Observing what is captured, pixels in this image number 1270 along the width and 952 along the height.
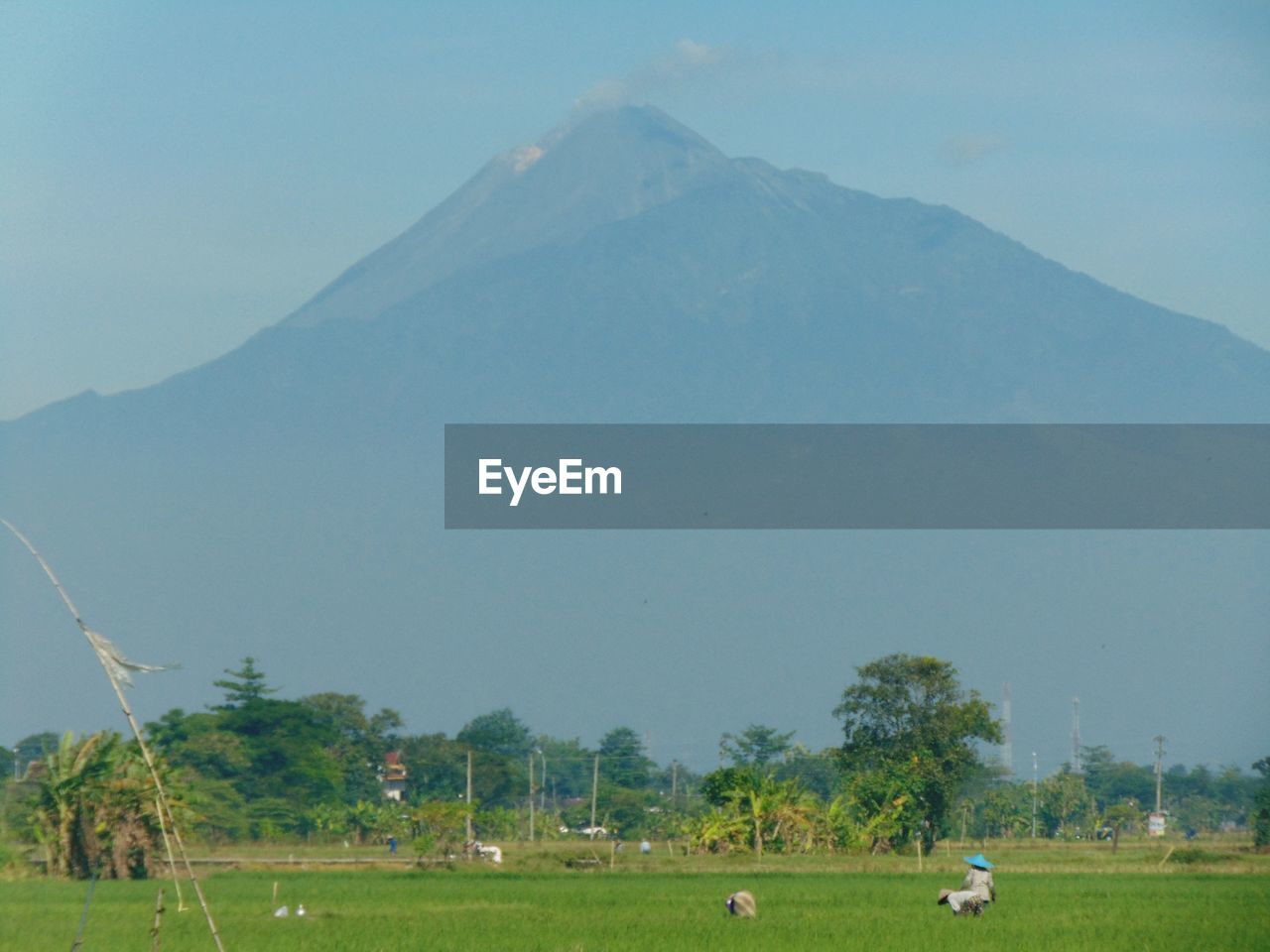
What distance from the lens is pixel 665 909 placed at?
82.9 ft

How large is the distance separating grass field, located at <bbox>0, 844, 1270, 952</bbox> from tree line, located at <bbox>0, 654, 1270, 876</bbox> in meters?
2.06

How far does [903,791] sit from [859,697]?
4.82 meters

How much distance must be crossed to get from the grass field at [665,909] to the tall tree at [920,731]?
42.5 ft

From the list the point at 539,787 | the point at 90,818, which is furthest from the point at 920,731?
the point at 539,787

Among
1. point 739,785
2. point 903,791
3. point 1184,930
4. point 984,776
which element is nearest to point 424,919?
point 1184,930

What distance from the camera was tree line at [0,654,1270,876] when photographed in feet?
114

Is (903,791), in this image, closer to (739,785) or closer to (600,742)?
(739,785)

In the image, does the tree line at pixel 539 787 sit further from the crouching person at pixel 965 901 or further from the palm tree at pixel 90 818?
the crouching person at pixel 965 901

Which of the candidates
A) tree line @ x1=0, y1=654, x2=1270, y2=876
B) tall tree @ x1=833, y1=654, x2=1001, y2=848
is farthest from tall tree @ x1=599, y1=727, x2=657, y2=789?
tall tree @ x1=833, y1=654, x2=1001, y2=848

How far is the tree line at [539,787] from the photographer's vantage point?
1371 inches

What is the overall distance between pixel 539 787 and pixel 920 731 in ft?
155

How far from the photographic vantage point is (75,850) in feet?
113

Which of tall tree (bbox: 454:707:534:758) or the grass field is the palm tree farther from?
tall tree (bbox: 454:707:534:758)

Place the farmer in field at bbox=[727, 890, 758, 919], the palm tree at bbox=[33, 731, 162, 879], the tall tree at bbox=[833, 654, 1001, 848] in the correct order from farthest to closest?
the tall tree at bbox=[833, 654, 1001, 848], the palm tree at bbox=[33, 731, 162, 879], the farmer in field at bbox=[727, 890, 758, 919]
